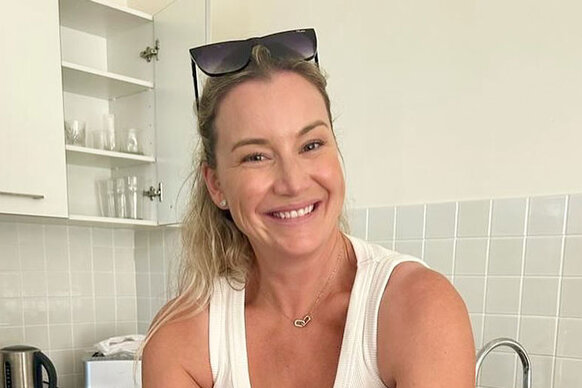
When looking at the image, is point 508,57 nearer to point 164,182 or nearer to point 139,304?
point 164,182

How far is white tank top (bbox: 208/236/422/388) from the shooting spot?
803 millimetres

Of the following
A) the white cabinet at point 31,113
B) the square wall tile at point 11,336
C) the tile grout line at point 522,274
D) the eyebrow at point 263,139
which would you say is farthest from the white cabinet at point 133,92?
the tile grout line at point 522,274

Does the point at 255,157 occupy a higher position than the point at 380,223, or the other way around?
the point at 255,157

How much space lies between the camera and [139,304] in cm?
219

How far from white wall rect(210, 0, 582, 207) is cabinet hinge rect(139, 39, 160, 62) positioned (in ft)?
2.01

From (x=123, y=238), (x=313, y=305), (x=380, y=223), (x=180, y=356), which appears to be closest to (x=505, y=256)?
(x=380, y=223)

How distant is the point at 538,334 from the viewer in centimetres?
115

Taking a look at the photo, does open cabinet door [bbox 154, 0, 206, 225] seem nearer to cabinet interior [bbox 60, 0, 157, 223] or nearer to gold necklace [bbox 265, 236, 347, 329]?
cabinet interior [bbox 60, 0, 157, 223]

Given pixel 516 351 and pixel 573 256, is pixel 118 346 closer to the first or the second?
pixel 516 351

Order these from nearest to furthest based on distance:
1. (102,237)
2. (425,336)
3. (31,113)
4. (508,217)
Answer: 1. (425,336)
2. (508,217)
3. (31,113)
4. (102,237)

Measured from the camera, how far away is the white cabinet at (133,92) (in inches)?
70.9

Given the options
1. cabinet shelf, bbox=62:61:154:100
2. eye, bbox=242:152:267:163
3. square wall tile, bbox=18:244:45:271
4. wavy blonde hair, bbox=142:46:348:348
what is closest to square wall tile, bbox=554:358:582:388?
wavy blonde hair, bbox=142:46:348:348

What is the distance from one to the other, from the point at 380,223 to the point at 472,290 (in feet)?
1.00

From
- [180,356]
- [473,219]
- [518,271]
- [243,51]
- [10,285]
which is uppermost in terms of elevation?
[243,51]
